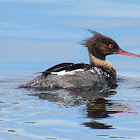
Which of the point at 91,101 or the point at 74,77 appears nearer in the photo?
the point at 91,101

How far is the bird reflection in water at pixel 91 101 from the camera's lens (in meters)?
8.44

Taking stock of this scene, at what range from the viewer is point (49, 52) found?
14.5 meters

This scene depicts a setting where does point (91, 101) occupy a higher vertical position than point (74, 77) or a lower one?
lower

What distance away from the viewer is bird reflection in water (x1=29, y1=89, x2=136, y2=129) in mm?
8440

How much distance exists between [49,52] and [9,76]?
2093mm

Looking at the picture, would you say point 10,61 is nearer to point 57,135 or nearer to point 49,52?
point 49,52

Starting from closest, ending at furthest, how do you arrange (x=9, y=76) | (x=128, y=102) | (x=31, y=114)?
(x=31, y=114)
(x=128, y=102)
(x=9, y=76)

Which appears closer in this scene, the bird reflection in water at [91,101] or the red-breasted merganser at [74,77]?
the bird reflection in water at [91,101]

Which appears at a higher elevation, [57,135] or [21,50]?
[21,50]

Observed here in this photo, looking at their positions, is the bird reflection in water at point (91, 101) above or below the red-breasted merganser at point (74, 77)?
below

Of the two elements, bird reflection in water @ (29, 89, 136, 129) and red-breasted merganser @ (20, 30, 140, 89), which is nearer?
bird reflection in water @ (29, 89, 136, 129)

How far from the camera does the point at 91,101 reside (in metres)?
9.69

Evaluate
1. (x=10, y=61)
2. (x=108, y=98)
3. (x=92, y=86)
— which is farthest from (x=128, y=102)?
(x=10, y=61)

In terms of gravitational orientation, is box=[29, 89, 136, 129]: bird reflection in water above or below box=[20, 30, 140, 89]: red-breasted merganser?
below
